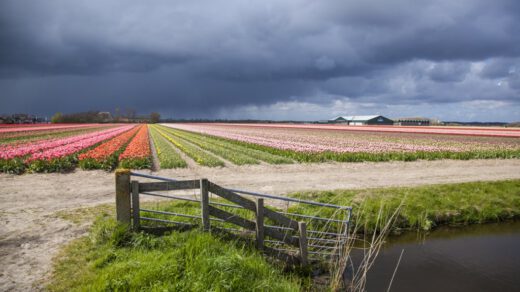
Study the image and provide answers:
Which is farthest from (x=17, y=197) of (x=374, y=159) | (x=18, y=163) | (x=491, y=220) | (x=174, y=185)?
(x=374, y=159)

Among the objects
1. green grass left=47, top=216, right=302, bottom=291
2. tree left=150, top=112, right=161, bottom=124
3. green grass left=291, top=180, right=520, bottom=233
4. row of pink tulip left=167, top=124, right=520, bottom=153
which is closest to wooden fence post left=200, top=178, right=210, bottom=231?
green grass left=47, top=216, right=302, bottom=291

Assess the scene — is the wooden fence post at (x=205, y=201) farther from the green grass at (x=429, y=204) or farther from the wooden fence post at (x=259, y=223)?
the green grass at (x=429, y=204)

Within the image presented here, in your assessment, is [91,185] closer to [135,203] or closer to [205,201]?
[135,203]

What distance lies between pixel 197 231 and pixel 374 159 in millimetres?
17727

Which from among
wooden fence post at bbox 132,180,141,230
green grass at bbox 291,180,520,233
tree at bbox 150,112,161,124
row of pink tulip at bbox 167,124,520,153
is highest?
tree at bbox 150,112,161,124

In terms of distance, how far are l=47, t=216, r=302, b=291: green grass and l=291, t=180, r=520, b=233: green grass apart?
4328mm

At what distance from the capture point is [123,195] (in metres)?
6.54

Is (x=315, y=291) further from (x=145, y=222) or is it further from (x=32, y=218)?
(x=32, y=218)

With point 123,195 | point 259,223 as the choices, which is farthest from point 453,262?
point 123,195

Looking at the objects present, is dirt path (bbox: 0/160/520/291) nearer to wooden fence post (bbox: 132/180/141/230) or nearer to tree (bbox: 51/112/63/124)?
wooden fence post (bbox: 132/180/141/230)

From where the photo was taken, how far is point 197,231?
655 centimetres

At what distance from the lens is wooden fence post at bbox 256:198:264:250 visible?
6582 mm

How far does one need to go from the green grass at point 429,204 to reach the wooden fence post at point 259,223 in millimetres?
3458

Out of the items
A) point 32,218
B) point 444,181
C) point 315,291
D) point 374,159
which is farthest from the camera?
point 374,159
